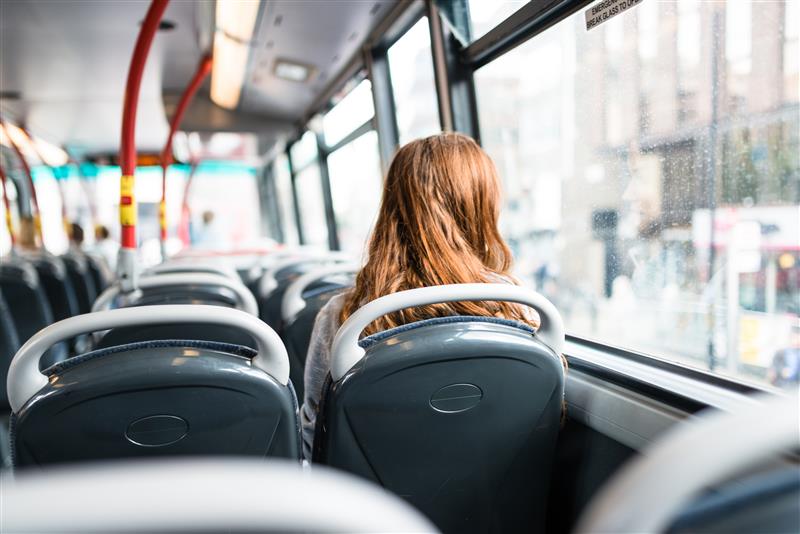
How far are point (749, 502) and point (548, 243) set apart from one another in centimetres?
233

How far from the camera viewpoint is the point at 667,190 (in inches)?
71.3

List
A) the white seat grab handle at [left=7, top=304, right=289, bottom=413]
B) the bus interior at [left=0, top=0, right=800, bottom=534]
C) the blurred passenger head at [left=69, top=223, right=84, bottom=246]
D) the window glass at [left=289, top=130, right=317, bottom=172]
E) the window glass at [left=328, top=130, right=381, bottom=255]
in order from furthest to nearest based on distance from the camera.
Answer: the blurred passenger head at [left=69, top=223, right=84, bottom=246] → the window glass at [left=289, top=130, right=317, bottom=172] → the window glass at [left=328, top=130, right=381, bottom=255] → the white seat grab handle at [left=7, top=304, right=289, bottom=413] → the bus interior at [left=0, top=0, right=800, bottom=534]

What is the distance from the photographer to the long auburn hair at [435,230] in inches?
54.9

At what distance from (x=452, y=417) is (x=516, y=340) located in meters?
0.18

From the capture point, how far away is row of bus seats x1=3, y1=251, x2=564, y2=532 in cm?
92

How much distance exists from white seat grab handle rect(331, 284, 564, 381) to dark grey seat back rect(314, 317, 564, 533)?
3cm

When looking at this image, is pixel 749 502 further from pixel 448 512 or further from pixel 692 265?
pixel 692 265

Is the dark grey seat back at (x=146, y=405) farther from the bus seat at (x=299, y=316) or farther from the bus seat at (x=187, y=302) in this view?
the bus seat at (x=299, y=316)

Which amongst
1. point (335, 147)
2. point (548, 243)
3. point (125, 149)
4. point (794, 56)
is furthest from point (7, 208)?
point (794, 56)

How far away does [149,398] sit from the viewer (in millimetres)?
920

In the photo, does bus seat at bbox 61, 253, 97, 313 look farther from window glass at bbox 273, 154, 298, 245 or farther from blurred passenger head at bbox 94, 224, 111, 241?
window glass at bbox 273, 154, 298, 245

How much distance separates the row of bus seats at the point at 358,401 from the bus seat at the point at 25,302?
2594 mm

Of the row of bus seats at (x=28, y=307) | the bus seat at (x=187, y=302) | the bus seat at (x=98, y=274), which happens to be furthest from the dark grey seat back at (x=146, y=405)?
the bus seat at (x=98, y=274)

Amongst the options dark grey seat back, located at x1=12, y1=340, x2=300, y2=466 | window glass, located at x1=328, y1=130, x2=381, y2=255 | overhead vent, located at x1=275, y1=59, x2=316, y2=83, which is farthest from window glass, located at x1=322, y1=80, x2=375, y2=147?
dark grey seat back, located at x1=12, y1=340, x2=300, y2=466
